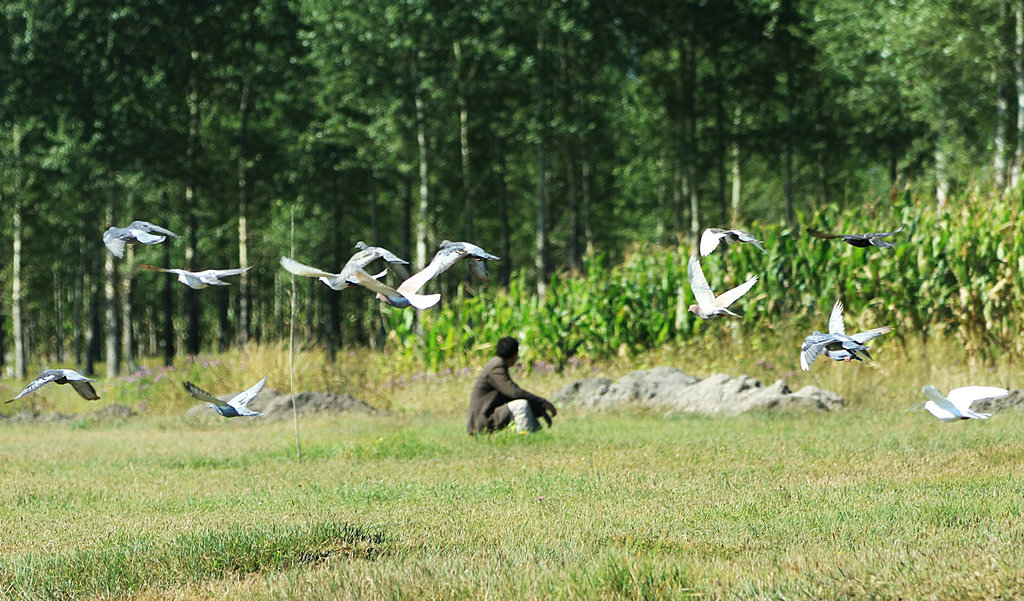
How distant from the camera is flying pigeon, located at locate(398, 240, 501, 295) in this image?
3.69 metres

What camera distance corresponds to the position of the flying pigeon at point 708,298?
149 inches

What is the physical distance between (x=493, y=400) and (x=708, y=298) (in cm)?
679

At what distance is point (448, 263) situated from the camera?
3.78m

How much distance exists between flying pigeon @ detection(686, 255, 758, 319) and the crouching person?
625cm

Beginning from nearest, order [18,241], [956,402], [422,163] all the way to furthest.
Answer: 1. [956,402]
2. [422,163]
3. [18,241]

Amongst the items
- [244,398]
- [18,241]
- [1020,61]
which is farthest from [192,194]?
[244,398]

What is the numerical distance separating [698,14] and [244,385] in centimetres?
2041

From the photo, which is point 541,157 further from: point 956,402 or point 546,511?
point 956,402

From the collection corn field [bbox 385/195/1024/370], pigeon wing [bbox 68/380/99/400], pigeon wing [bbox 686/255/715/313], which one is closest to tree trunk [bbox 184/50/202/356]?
corn field [bbox 385/195/1024/370]

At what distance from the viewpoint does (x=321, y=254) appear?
4441 cm

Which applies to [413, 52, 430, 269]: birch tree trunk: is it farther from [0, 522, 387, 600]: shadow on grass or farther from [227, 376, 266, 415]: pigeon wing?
[227, 376, 266, 415]: pigeon wing

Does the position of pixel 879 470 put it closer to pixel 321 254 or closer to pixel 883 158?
pixel 883 158

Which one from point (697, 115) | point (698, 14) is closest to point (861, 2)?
point (698, 14)

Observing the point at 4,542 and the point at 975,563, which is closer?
the point at 975,563
